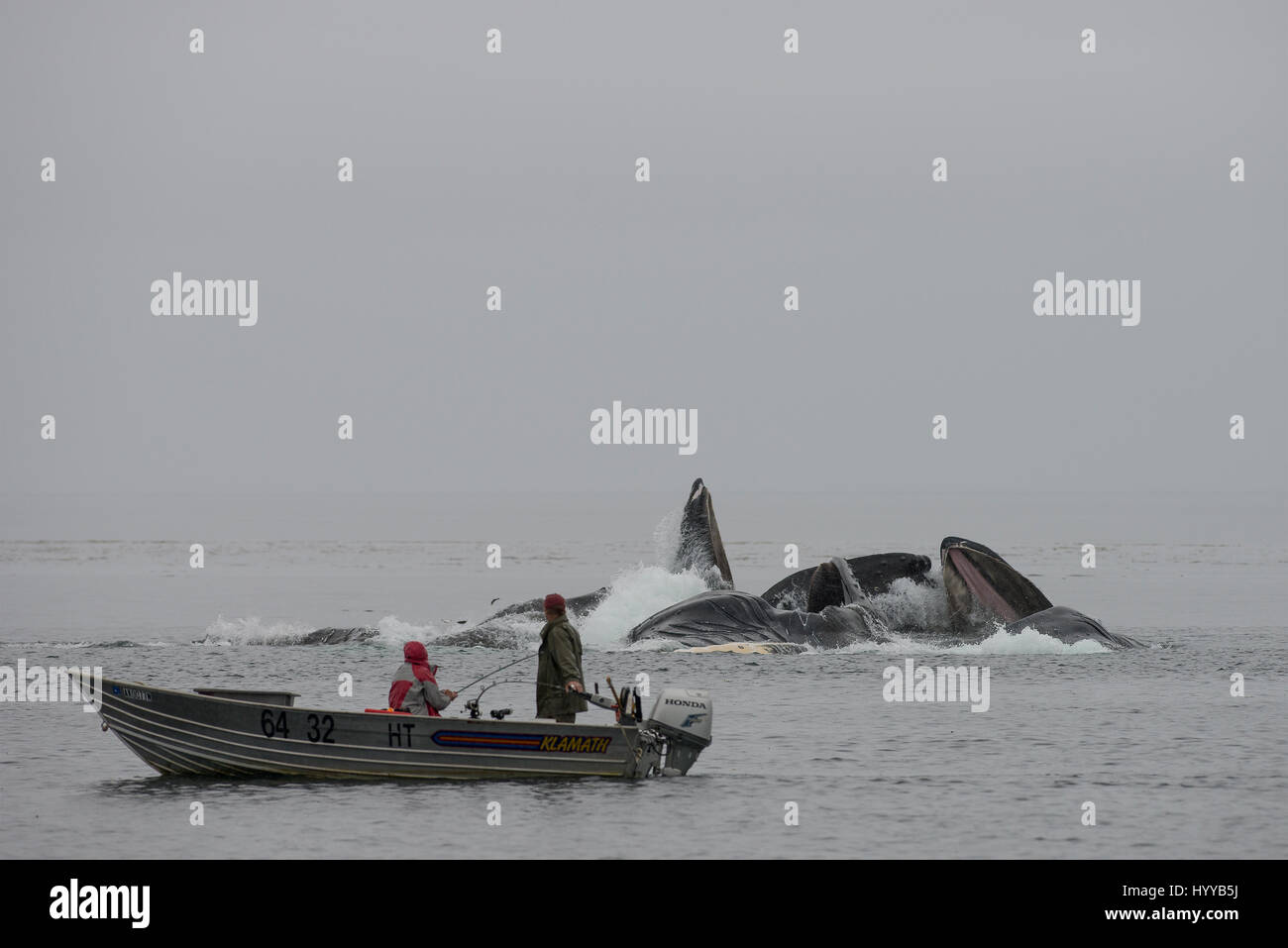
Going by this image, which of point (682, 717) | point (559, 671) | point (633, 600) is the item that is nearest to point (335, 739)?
point (559, 671)

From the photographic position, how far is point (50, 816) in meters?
19.8

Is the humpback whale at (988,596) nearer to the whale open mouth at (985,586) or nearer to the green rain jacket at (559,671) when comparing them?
the whale open mouth at (985,586)

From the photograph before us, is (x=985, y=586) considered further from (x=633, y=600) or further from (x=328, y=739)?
(x=328, y=739)

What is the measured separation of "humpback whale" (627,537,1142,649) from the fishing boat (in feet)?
47.7

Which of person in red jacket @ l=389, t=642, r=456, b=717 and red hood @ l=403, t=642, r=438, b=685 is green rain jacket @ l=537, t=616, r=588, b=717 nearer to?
person in red jacket @ l=389, t=642, r=456, b=717

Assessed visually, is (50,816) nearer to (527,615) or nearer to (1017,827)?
(1017,827)

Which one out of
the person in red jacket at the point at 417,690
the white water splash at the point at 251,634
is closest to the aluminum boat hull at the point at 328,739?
the person in red jacket at the point at 417,690

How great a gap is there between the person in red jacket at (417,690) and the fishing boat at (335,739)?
1.26ft

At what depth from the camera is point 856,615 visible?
38.3 meters

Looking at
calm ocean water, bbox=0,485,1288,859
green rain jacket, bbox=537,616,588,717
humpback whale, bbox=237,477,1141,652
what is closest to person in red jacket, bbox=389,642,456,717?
calm ocean water, bbox=0,485,1288,859

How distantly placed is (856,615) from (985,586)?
3080mm

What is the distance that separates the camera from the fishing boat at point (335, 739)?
832 inches

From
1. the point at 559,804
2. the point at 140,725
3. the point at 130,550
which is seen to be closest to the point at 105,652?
the point at 140,725

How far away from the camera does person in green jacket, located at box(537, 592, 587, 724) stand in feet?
71.0
